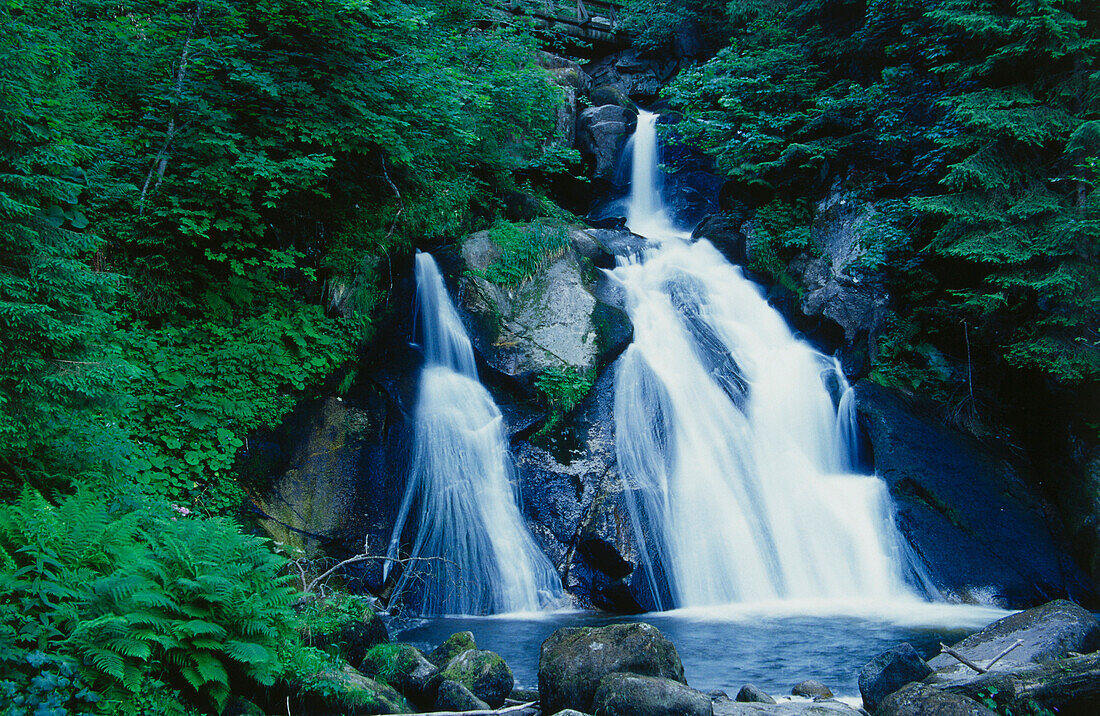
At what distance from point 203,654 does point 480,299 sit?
7.20 m

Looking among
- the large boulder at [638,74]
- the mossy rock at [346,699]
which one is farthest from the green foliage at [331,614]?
the large boulder at [638,74]

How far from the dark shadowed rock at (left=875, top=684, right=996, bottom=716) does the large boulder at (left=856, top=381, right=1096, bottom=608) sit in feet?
16.0

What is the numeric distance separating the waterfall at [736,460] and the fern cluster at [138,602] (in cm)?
556

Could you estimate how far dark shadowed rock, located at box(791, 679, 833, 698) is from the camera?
16.0ft

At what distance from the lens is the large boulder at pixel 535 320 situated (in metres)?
9.43

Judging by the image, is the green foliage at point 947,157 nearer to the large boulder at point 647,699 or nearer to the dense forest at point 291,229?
the dense forest at point 291,229

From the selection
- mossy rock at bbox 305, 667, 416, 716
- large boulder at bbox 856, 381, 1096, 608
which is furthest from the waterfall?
mossy rock at bbox 305, 667, 416, 716

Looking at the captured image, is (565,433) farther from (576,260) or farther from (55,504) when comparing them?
(55,504)

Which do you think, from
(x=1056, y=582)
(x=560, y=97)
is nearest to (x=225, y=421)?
(x=560, y=97)

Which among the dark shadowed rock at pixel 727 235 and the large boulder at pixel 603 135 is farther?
the large boulder at pixel 603 135

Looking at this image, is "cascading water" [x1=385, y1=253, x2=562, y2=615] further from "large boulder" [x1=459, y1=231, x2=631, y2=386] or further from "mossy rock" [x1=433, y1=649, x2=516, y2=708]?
"mossy rock" [x1=433, y1=649, x2=516, y2=708]

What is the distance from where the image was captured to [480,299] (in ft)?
32.2

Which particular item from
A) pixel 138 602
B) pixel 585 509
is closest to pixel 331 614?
pixel 138 602

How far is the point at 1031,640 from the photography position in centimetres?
499
